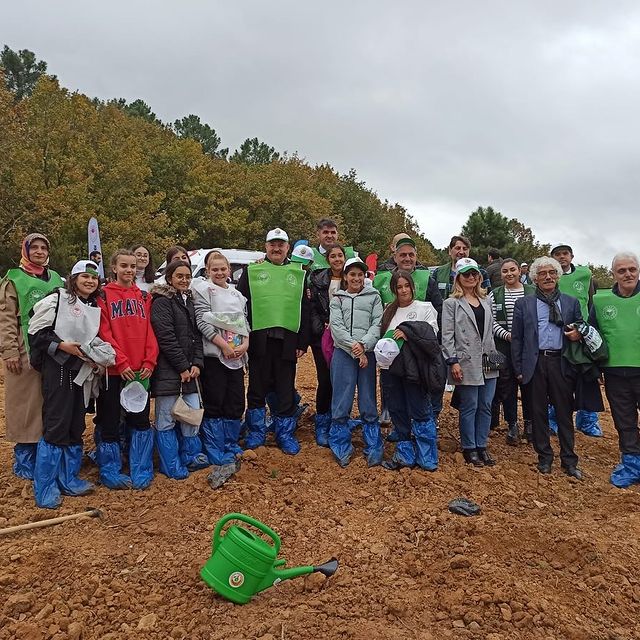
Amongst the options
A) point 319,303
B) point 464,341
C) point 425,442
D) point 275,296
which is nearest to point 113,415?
point 275,296

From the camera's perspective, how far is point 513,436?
5980mm

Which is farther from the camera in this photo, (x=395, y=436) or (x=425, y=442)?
(x=395, y=436)

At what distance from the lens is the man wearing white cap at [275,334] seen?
5254 mm

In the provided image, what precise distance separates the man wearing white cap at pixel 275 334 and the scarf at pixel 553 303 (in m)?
2.18

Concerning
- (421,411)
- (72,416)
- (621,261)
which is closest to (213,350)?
(72,416)

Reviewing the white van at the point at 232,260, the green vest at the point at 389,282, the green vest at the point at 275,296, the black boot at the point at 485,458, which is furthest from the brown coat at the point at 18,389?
the white van at the point at 232,260

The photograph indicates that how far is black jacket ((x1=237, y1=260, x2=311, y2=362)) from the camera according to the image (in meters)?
5.27

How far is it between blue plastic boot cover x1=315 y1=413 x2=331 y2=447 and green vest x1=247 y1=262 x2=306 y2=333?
3.23 ft

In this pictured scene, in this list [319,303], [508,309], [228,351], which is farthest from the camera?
[508,309]

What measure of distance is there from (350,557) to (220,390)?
1.97 metres

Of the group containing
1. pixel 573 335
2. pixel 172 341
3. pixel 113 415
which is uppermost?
pixel 573 335

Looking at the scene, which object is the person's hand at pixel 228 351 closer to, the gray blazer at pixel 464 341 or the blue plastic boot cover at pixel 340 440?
the blue plastic boot cover at pixel 340 440

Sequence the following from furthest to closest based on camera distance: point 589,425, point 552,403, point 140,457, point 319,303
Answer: point 589,425, point 319,303, point 552,403, point 140,457

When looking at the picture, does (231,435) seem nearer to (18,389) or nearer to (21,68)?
(18,389)
